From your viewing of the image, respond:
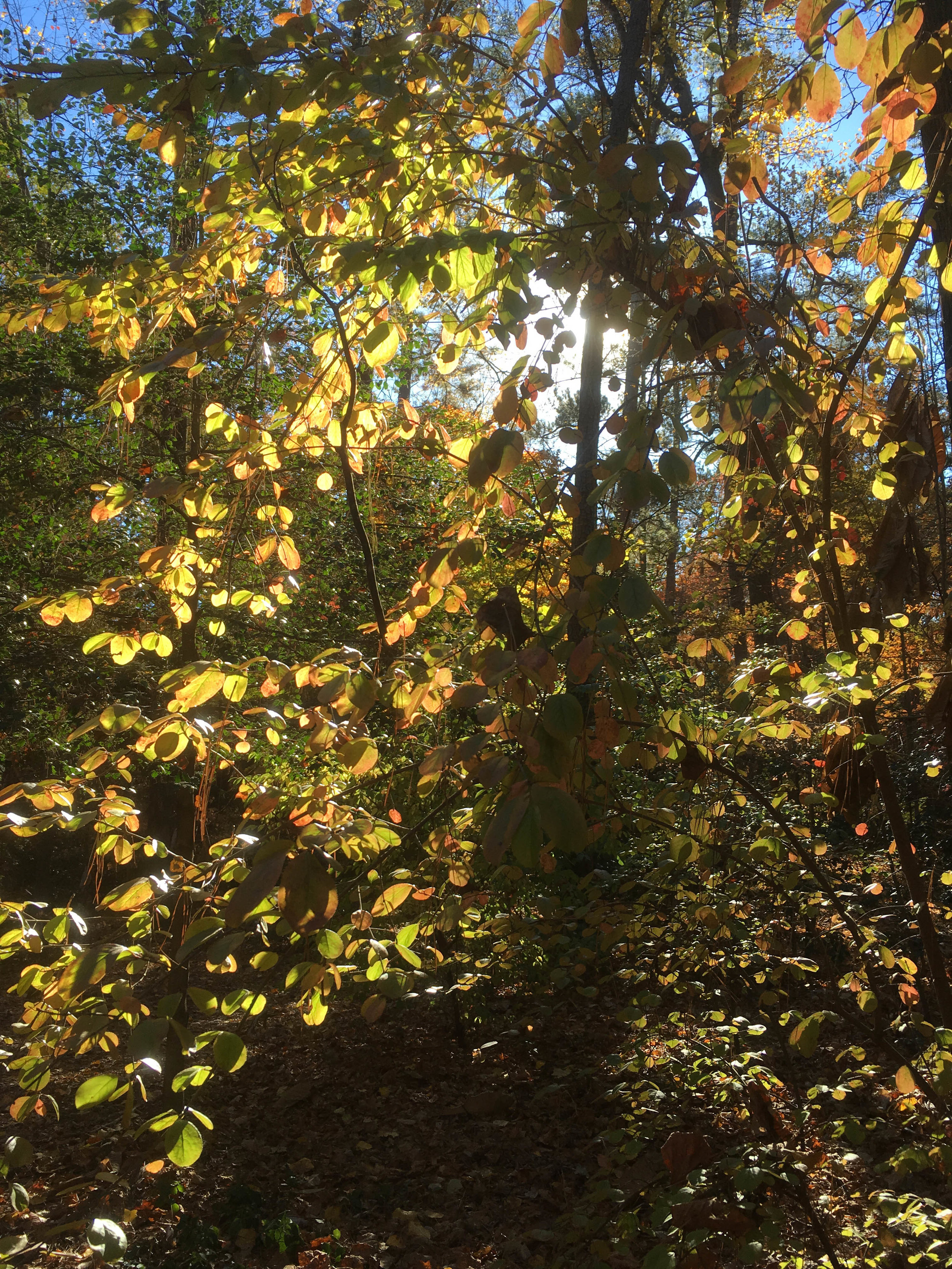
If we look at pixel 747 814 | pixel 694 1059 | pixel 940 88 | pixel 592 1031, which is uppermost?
pixel 940 88

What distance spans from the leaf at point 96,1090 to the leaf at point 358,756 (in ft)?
1.49

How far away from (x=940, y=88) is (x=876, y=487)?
997mm

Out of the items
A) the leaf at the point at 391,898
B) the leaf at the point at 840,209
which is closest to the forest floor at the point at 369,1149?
the leaf at the point at 391,898

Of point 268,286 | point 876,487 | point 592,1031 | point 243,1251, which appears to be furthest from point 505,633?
point 592,1031

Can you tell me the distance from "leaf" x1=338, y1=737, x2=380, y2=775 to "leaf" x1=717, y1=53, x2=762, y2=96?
1.07m

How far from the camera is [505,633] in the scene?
1381 millimetres

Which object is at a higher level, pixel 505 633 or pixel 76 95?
pixel 76 95

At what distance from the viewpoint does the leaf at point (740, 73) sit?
1240 millimetres

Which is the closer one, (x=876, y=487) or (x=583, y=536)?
(x=876, y=487)

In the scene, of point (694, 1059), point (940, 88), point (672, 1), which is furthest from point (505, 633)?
point (672, 1)

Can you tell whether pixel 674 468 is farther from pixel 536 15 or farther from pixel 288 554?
pixel 288 554

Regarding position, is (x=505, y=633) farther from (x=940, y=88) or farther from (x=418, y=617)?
(x=940, y=88)

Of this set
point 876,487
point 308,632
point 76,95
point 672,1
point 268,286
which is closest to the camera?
point 76,95

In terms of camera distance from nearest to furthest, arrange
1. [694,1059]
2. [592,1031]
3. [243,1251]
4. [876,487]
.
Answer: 1. [876,487]
2. [694,1059]
3. [243,1251]
4. [592,1031]
